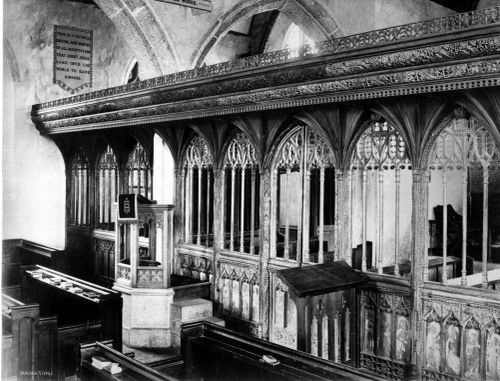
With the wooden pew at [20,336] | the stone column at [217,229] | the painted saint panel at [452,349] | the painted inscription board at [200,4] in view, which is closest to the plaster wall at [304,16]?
the painted inscription board at [200,4]

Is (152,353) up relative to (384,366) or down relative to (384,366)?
down

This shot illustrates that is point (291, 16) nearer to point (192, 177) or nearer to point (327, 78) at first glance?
point (192, 177)

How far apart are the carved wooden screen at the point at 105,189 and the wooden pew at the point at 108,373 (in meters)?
6.01

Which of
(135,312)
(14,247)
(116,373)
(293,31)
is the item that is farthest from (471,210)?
(116,373)

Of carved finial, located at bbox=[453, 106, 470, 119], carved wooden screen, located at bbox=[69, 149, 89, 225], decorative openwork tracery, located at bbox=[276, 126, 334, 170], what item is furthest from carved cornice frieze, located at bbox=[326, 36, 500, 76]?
carved wooden screen, located at bbox=[69, 149, 89, 225]

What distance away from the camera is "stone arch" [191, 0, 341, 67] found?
9523 mm

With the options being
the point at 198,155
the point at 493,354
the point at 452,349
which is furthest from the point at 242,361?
the point at 198,155

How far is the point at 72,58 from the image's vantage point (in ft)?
37.1

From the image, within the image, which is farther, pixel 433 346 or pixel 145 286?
pixel 145 286

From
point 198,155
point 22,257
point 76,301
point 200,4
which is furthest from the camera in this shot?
point 22,257

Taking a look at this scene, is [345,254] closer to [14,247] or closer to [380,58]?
[380,58]

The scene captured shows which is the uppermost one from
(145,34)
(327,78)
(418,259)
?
(145,34)

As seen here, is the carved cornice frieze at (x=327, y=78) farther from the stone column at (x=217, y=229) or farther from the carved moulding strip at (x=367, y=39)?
the stone column at (x=217, y=229)

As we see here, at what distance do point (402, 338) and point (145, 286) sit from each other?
2950 mm
